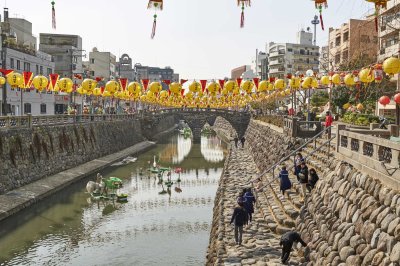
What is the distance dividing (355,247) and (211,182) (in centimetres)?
3187

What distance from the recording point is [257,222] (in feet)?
65.4

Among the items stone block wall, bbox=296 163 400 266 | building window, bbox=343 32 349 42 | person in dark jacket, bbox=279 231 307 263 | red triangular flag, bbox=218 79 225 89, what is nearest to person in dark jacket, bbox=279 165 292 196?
stone block wall, bbox=296 163 400 266

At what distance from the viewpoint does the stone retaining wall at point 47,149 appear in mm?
30156

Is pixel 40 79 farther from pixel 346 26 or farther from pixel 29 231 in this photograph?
pixel 346 26

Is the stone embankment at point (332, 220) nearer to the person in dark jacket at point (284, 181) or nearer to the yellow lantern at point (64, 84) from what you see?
the person in dark jacket at point (284, 181)

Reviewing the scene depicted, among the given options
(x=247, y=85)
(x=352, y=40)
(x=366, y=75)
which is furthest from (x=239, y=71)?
(x=366, y=75)

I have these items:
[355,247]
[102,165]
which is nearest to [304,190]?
[355,247]

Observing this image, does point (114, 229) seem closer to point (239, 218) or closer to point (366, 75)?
point (239, 218)

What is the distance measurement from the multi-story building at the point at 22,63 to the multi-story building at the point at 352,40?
40856 millimetres

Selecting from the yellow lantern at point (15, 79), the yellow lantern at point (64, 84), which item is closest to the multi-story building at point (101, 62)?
the yellow lantern at point (64, 84)

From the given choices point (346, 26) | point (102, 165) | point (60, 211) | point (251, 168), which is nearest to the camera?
point (60, 211)

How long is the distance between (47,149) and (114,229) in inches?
578

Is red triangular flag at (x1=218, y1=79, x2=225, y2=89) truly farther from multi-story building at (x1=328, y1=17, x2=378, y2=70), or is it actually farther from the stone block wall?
the stone block wall

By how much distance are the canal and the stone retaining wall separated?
9.13 ft
